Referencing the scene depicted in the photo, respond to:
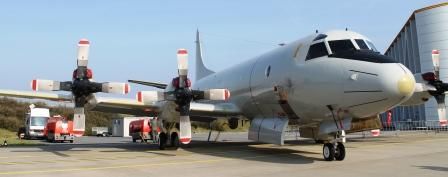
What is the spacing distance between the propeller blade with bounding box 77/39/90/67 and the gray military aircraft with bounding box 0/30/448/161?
133cm

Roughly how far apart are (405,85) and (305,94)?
3.20 meters

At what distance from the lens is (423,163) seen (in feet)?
38.0

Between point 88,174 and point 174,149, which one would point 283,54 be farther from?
point 88,174

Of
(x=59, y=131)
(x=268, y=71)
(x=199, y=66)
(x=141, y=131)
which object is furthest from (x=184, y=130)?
(x=59, y=131)

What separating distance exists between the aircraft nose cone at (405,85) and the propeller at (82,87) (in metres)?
9.56

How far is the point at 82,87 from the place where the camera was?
15766 millimetres

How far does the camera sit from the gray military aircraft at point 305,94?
11.7 meters

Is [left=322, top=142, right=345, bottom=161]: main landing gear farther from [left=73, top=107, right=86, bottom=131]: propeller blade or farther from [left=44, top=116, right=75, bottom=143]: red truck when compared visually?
[left=44, top=116, right=75, bottom=143]: red truck

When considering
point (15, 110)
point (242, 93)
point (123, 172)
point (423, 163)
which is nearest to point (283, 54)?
point (242, 93)

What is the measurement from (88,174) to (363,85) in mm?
7404

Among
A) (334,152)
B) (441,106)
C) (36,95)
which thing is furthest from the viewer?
(441,106)

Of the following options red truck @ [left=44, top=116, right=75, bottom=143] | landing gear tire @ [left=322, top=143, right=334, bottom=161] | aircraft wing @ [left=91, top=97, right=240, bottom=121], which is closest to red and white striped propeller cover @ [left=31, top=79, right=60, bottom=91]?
aircraft wing @ [left=91, top=97, right=240, bottom=121]

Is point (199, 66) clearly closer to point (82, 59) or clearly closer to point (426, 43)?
point (82, 59)

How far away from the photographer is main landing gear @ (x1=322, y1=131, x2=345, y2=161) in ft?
41.1
